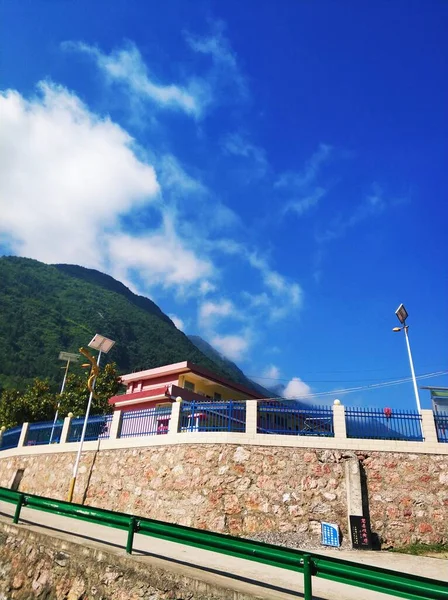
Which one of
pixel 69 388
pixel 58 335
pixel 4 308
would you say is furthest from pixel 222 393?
pixel 4 308

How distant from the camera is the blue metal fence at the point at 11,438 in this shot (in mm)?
21578

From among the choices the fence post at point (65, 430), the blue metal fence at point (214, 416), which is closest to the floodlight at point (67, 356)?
the fence post at point (65, 430)

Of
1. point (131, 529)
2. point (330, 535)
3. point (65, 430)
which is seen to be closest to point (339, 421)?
point (330, 535)

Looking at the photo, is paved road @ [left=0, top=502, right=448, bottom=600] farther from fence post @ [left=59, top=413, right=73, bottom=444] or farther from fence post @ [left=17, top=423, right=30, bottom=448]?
fence post @ [left=17, top=423, right=30, bottom=448]

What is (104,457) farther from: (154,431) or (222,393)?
(222,393)

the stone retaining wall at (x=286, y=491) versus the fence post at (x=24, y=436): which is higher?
the fence post at (x=24, y=436)

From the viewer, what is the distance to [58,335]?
3625 inches

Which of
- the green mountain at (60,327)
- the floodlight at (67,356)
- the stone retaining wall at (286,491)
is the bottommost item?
the stone retaining wall at (286,491)

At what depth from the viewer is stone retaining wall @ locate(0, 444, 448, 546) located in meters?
12.4

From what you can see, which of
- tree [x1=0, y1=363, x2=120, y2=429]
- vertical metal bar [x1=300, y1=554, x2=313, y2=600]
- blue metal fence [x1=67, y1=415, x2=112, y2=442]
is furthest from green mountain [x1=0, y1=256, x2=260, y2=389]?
vertical metal bar [x1=300, y1=554, x2=313, y2=600]

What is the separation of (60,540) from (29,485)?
561 inches

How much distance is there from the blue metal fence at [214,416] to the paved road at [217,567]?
5795 millimetres

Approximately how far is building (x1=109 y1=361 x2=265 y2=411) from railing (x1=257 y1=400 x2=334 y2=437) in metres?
15.0

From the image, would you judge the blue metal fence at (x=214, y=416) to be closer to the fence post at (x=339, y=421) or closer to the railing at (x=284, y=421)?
the railing at (x=284, y=421)
